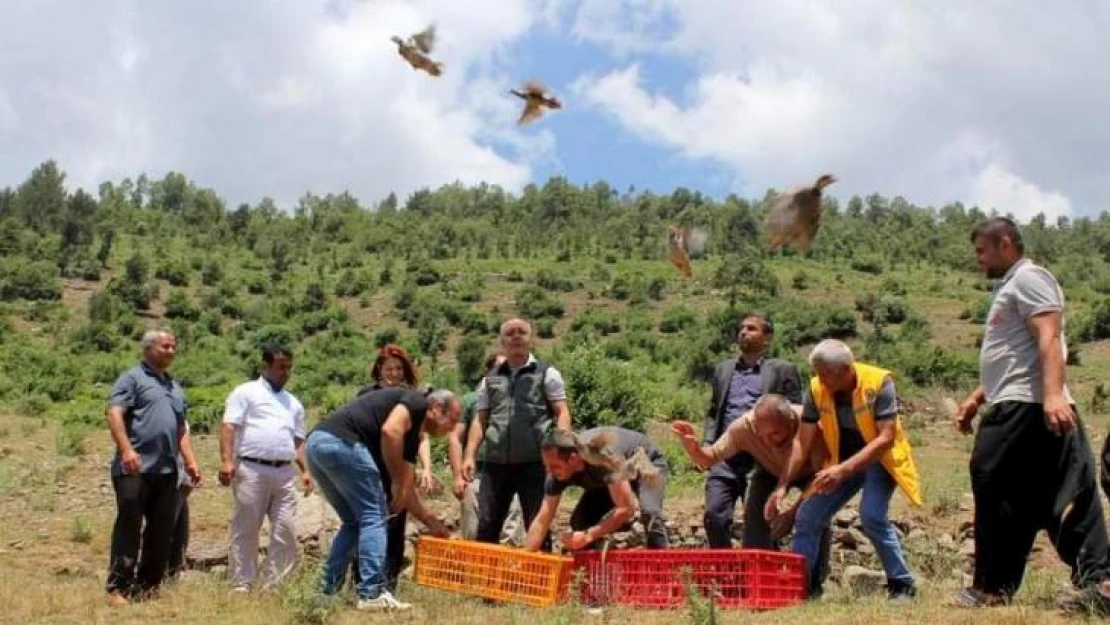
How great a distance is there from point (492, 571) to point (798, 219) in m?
2.33

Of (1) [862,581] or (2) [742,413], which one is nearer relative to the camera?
(2) [742,413]

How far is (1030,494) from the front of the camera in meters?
4.73

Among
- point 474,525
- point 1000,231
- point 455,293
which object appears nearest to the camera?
point 1000,231

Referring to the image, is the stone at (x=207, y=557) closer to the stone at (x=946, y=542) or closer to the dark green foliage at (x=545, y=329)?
the stone at (x=946, y=542)

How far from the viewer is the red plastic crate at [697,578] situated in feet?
18.0

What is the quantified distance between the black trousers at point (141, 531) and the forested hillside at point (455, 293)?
11084mm

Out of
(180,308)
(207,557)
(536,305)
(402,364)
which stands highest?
(536,305)

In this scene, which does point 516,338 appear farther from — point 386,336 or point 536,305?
point 536,305

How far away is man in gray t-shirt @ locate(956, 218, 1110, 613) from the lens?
15.1 ft

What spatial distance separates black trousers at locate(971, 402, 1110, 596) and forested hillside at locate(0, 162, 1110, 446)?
1250 cm

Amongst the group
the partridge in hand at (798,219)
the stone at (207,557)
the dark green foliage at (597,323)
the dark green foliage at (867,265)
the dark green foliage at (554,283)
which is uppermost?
the dark green foliage at (867,265)

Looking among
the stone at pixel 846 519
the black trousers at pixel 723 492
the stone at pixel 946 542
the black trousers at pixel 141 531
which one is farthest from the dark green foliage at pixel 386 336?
the black trousers at pixel 723 492

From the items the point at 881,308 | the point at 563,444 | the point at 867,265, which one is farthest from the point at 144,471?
the point at 867,265

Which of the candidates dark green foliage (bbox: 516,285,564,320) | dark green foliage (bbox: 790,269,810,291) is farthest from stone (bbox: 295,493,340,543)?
dark green foliage (bbox: 790,269,810,291)
